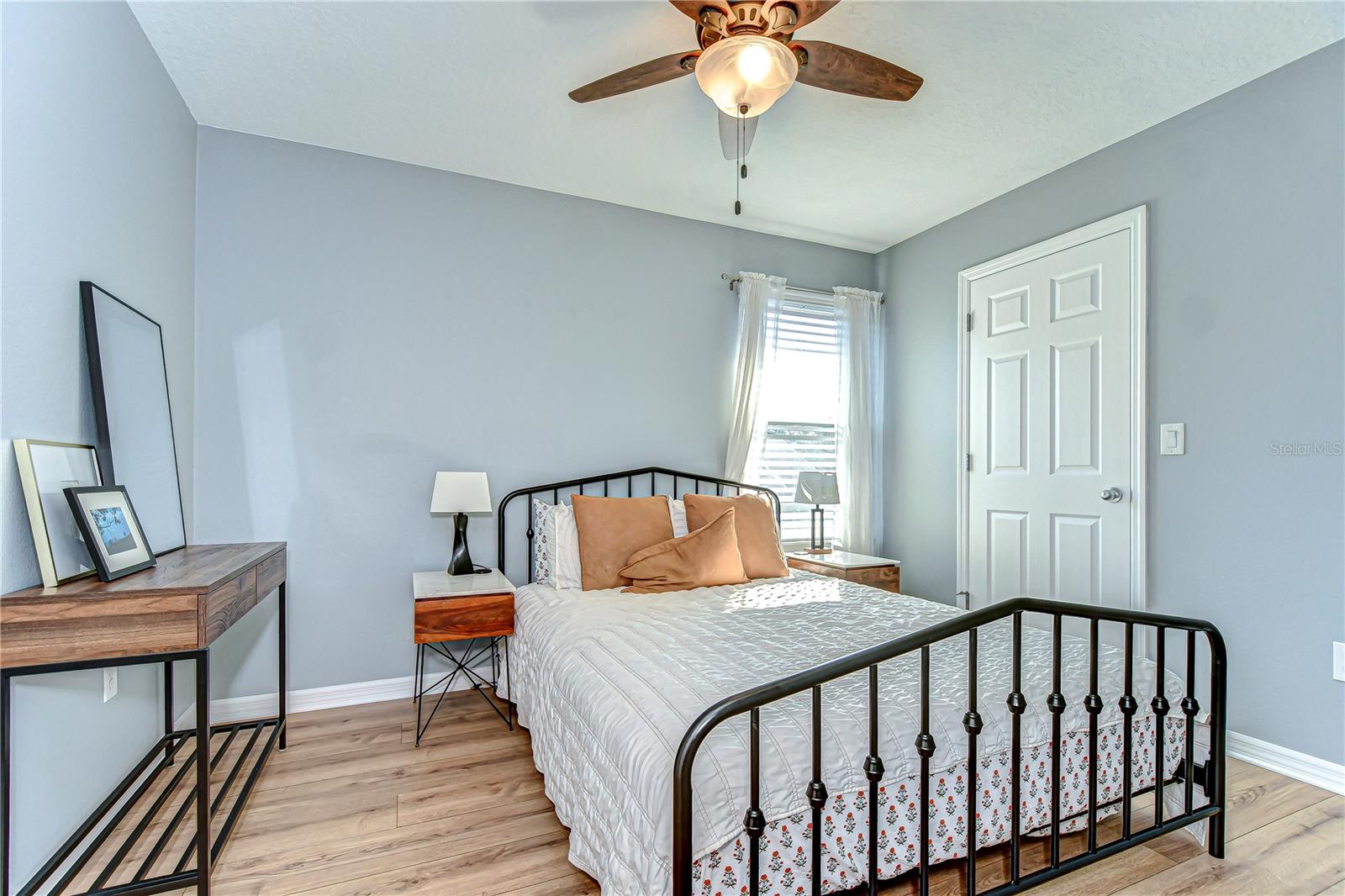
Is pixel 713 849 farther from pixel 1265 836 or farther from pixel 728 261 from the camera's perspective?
pixel 728 261

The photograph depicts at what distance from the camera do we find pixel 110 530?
5.78ft

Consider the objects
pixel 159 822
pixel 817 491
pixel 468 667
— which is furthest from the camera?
pixel 817 491

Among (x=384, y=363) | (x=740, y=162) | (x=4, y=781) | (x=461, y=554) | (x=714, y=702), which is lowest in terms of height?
(x=4, y=781)

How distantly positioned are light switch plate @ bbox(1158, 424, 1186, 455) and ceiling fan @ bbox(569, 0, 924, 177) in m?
1.83

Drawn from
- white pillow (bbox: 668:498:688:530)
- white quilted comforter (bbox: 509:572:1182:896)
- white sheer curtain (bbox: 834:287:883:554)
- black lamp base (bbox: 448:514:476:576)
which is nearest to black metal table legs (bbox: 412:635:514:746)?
black lamp base (bbox: 448:514:476:576)

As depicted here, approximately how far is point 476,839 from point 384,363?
216 cm

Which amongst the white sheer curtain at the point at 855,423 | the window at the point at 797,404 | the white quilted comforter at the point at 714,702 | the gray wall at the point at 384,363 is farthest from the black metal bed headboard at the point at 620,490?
the white quilted comforter at the point at 714,702

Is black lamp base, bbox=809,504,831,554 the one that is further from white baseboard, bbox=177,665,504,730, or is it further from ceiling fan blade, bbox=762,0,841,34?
ceiling fan blade, bbox=762,0,841,34

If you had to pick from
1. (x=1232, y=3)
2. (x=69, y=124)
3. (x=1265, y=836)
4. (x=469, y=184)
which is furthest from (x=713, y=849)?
(x=469, y=184)

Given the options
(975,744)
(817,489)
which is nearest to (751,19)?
(975,744)

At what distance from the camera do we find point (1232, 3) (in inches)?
83.9

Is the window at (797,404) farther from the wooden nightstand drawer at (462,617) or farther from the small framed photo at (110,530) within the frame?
the small framed photo at (110,530)

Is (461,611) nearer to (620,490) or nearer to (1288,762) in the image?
(620,490)

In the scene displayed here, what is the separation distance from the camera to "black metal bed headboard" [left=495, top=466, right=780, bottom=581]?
3.40 m
